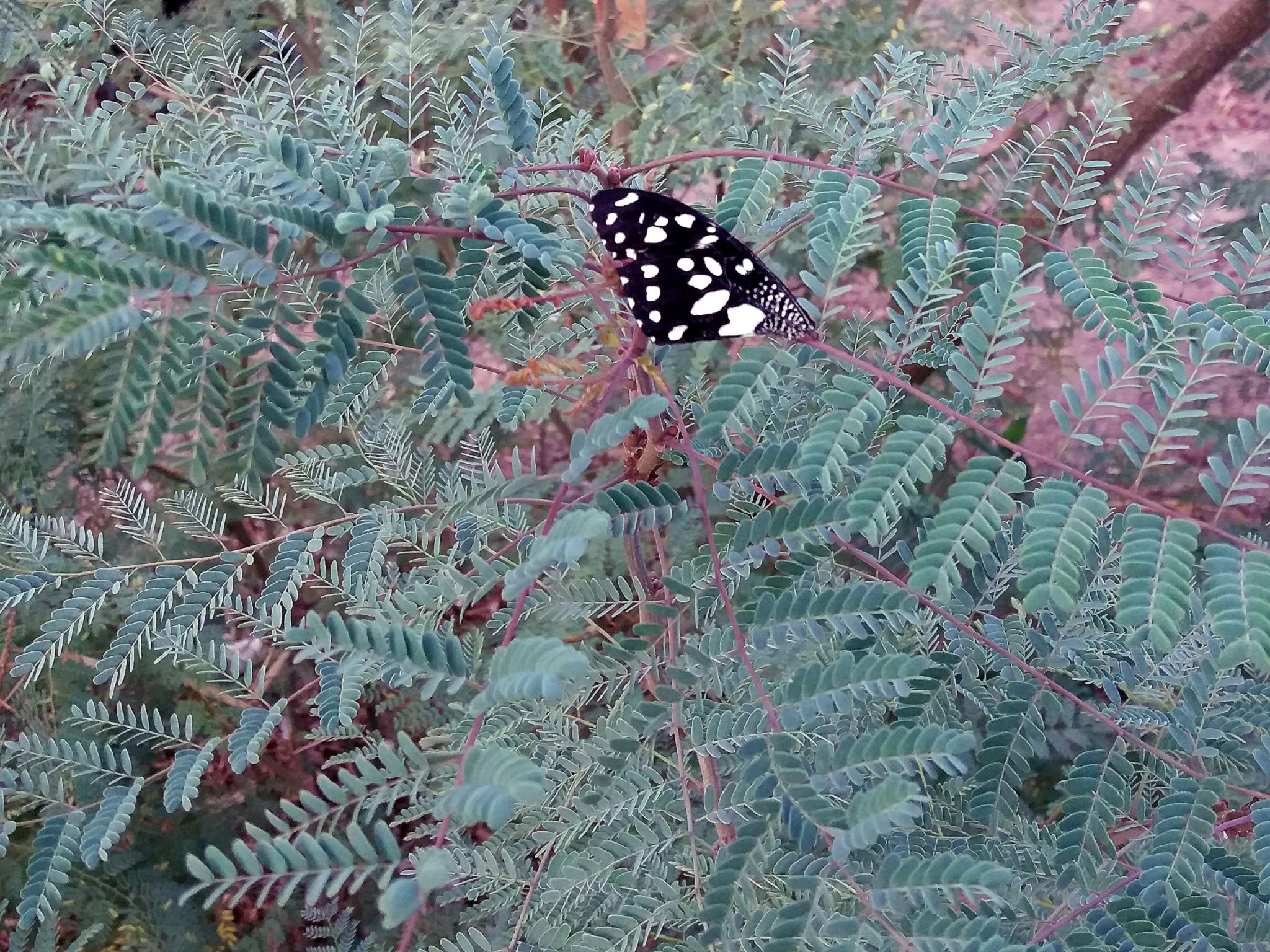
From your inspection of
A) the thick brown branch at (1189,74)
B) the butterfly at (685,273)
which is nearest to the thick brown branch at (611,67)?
the thick brown branch at (1189,74)

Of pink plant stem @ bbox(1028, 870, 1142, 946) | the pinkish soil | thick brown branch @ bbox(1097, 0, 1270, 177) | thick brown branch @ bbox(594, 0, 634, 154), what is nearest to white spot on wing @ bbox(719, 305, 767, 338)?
pink plant stem @ bbox(1028, 870, 1142, 946)

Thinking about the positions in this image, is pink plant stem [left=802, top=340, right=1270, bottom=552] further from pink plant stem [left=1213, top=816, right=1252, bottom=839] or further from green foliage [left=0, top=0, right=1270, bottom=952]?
pink plant stem [left=1213, top=816, right=1252, bottom=839]

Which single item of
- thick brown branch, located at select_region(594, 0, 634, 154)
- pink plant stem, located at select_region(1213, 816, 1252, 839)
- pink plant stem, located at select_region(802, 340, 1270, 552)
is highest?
thick brown branch, located at select_region(594, 0, 634, 154)

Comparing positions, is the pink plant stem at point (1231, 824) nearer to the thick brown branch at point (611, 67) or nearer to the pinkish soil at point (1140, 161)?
the pinkish soil at point (1140, 161)

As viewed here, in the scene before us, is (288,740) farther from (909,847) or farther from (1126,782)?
(1126,782)

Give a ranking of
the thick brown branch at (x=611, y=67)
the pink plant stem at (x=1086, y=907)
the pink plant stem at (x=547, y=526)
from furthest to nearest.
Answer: the thick brown branch at (x=611, y=67) < the pink plant stem at (x=1086, y=907) < the pink plant stem at (x=547, y=526)

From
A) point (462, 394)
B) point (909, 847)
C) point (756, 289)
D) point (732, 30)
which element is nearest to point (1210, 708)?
point (909, 847)
